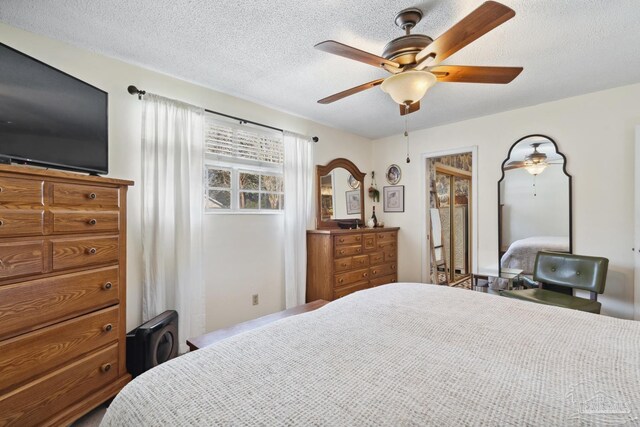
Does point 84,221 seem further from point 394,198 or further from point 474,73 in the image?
point 394,198

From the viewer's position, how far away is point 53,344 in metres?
1.51

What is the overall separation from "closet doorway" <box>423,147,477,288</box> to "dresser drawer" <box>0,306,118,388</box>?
3776mm

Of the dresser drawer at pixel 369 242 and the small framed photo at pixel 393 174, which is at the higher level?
the small framed photo at pixel 393 174

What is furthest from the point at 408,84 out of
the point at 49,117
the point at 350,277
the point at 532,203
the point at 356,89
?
the point at 532,203

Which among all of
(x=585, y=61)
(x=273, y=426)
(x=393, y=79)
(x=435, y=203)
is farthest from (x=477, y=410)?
(x=435, y=203)

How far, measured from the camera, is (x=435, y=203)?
469cm

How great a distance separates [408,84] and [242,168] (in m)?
1.90

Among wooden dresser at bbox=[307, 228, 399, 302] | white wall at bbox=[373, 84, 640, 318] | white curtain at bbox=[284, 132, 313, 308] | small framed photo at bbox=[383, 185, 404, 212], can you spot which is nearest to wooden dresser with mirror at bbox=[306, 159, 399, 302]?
wooden dresser at bbox=[307, 228, 399, 302]

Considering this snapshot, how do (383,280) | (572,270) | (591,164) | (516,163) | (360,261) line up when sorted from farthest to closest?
(383,280)
(360,261)
(516,163)
(591,164)
(572,270)

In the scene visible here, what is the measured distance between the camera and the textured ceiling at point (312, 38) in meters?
1.65

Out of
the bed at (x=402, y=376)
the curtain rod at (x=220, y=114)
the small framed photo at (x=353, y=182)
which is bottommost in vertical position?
the bed at (x=402, y=376)

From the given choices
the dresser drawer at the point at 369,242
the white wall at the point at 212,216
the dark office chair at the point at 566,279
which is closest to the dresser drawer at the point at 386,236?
the dresser drawer at the point at 369,242

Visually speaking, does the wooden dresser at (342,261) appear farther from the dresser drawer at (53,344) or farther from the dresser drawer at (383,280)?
the dresser drawer at (53,344)

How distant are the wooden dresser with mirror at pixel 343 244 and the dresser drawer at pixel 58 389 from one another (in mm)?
2073
